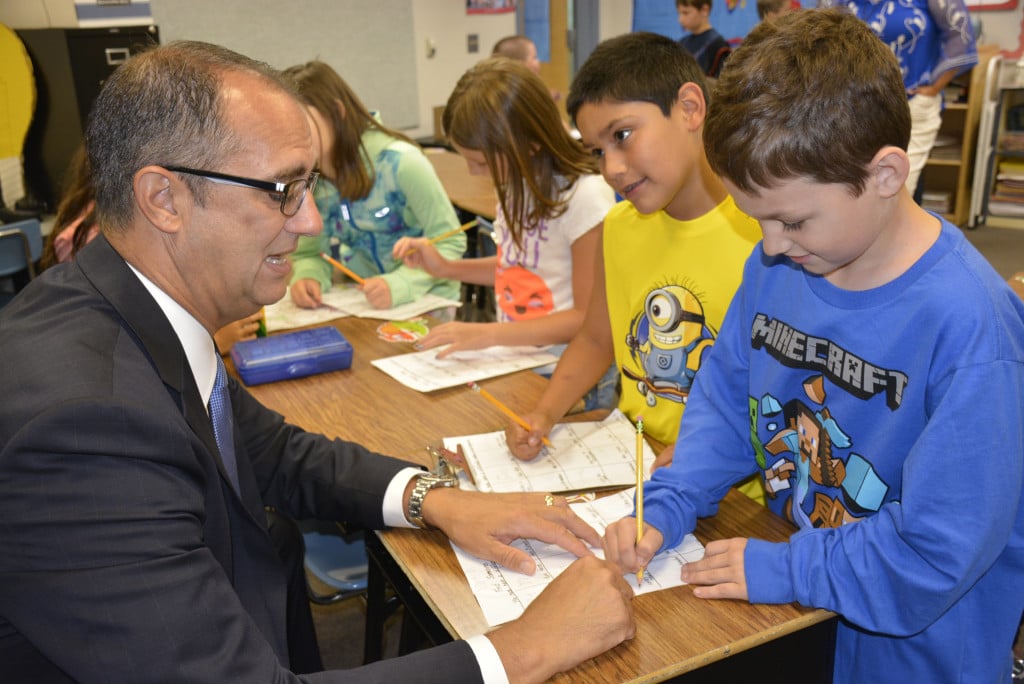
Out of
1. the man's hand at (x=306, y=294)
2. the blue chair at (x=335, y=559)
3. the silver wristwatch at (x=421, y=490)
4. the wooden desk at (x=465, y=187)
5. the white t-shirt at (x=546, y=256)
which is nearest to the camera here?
the silver wristwatch at (x=421, y=490)

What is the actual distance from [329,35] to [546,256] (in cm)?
458

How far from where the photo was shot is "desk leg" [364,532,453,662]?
1.26m

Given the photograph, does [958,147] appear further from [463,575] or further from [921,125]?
[463,575]

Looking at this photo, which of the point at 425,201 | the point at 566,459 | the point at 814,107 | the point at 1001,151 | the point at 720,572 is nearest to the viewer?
the point at 814,107

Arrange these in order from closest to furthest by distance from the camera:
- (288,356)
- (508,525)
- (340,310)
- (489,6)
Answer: (508,525) < (288,356) < (340,310) < (489,6)

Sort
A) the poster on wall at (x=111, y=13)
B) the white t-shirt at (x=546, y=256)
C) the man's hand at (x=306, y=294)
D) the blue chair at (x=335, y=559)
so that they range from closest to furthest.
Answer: the blue chair at (x=335, y=559) < the white t-shirt at (x=546, y=256) < the man's hand at (x=306, y=294) < the poster on wall at (x=111, y=13)

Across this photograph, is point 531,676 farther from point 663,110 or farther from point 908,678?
point 663,110

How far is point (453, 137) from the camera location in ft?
7.10

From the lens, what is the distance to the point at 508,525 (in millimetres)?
1254

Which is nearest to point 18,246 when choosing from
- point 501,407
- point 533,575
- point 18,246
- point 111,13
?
point 18,246

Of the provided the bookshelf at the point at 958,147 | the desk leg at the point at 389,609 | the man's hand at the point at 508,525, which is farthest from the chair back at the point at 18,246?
the bookshelf at the point at 958,147

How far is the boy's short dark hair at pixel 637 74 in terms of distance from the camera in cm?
161

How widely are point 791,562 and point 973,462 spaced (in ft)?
0.84

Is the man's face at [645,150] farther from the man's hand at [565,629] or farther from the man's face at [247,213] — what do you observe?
the man's hand at [565,629]
